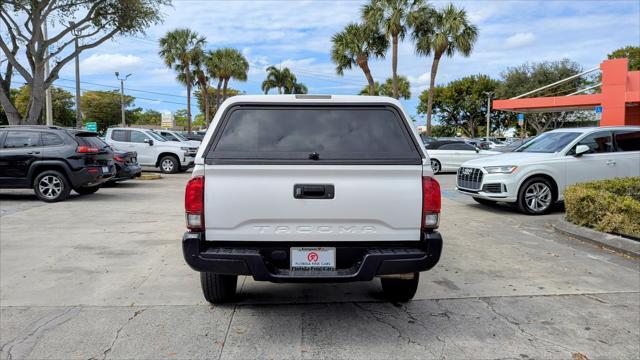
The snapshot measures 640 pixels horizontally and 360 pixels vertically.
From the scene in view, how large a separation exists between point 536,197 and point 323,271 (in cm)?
720

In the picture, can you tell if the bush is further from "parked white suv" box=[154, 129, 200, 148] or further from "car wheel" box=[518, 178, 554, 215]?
"parked white suv" box=[154, 129, 200, 148]

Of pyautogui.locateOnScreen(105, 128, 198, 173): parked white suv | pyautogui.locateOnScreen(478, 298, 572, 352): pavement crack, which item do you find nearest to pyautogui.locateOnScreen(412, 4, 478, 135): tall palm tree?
pyautogui.locateOnScreen(105, 128, 198, 173): parked white suv

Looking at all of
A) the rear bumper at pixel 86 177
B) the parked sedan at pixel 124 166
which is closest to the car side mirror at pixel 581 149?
the rear bumper at pixel 86 177

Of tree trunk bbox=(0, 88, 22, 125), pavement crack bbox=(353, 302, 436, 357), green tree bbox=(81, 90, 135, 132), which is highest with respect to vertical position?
green tree bbox=(81, 90, 135, 132)

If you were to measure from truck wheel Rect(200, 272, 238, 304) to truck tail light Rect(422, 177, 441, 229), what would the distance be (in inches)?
73.4

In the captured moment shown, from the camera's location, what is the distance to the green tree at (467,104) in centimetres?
6094

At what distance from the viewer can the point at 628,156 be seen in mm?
10062

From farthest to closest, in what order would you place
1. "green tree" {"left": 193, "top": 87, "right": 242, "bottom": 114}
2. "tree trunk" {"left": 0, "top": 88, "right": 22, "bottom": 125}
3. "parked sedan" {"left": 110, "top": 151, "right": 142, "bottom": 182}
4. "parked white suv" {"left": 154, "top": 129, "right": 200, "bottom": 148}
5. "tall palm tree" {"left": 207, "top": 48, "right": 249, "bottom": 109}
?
"green tree" {"left": 193, "top": 87, "right": 242, "bottom": 114}
"tall palm tree" {"left": 207, "top": 48, "right": 249, "bottom": 109}
"parked white suv" {"left": 154, "top": 129, "right": 200, "bottom": 148}
"tree trunk" {"left": 0, "top": 88, "right": 22, "bottom": 125}
"parked sedan" {"left": 110, "top": 151, "right": 142, "bottom": 182}

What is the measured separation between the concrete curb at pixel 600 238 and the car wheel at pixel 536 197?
144 centimetres

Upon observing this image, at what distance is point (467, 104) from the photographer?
202 ft

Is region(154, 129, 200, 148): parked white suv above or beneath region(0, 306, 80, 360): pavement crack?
above

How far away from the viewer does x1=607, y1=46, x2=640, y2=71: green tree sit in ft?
159

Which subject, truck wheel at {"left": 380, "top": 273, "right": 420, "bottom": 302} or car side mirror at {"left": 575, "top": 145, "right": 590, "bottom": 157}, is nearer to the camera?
truck wheel at {"left": 380, "top": 273, "right": 420, "bottom": 302}

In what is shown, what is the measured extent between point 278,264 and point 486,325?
1.87 m
